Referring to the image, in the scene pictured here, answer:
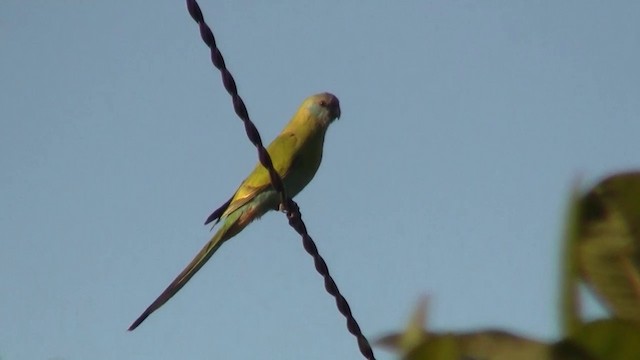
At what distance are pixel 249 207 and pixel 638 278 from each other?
5.81 metres

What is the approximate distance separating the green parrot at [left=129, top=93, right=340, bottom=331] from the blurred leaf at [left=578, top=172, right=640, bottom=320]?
4909mm

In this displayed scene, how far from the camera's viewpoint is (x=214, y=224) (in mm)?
6410

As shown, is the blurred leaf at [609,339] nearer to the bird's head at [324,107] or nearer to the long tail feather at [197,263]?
the long tail feather at [197,263]

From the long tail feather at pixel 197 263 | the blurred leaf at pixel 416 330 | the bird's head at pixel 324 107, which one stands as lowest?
the long tail feather at pixel 197 263

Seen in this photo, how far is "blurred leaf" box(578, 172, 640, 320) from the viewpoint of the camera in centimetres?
76

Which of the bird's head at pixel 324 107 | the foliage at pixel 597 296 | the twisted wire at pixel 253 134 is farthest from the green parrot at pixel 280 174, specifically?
the foliage at pixel 597 296

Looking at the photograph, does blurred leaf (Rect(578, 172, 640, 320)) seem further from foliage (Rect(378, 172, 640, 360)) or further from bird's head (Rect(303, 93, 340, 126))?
bird's head (Rect(303, 93, 340, 126))

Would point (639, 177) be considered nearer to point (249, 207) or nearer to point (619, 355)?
point (619, 355)

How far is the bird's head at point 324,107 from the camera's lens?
7617 mm

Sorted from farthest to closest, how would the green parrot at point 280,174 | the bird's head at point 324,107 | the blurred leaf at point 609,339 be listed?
the bird's head at point 324,107 < the green parrot at point 280,174 < the blurred leaf at point 609,339

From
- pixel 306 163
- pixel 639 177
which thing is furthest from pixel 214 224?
pixel 639 177

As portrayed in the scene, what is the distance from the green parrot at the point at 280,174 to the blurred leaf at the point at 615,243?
4909 mm

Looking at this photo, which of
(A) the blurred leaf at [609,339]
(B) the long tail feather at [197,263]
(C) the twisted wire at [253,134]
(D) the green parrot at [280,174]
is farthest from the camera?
(D) the green parrot at [280,174]

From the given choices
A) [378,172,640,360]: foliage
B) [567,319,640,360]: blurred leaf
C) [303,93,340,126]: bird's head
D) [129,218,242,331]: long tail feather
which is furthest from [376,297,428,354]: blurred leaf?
[303,93,340,126]: bird's head
